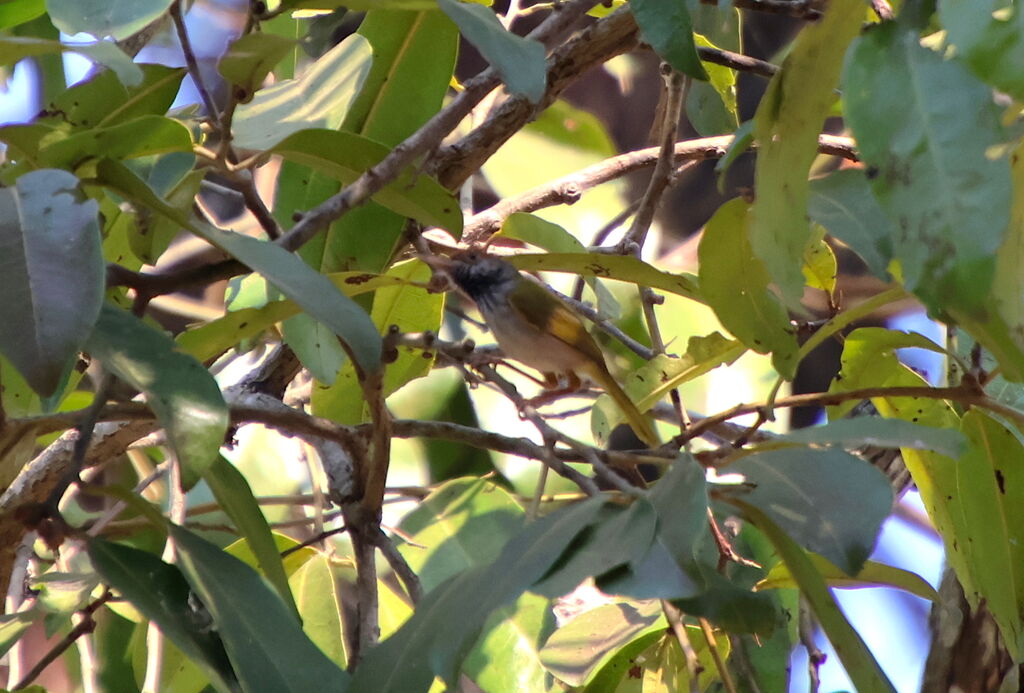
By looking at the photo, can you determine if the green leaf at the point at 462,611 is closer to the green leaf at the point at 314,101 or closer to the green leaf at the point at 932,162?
the green leaf at the point at 932,162

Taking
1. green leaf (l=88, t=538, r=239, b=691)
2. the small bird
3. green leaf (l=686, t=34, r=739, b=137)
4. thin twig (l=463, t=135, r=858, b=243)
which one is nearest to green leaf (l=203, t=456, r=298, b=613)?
green leaf (l=88, t=538, r=239, b=691)

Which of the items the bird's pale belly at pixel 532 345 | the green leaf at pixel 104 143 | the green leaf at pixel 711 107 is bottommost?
the green leaf at pixel 104 143

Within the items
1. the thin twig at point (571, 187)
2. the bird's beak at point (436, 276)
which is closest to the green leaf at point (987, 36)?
the bird's beak at point (436, 276)

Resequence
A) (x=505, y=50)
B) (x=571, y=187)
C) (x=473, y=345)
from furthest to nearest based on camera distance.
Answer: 1. (x=571, y=187)
2. (x=473, y=345)
3. (x=505, y=50)

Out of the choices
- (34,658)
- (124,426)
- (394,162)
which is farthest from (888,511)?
(34,658)

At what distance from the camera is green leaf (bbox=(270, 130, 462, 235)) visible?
92 centimetres

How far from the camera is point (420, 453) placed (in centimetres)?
220

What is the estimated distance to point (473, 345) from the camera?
0.98m

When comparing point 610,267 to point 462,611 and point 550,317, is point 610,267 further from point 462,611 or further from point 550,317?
point 550,317

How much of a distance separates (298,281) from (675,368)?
630 millimetres

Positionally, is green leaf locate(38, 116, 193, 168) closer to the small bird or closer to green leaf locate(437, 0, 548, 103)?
green leaf locate(437, 0, 548, 103)

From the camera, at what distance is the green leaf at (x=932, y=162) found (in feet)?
1.75

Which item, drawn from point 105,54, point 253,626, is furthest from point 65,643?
point 105,54

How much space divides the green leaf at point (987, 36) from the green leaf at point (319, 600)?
1071 mm
